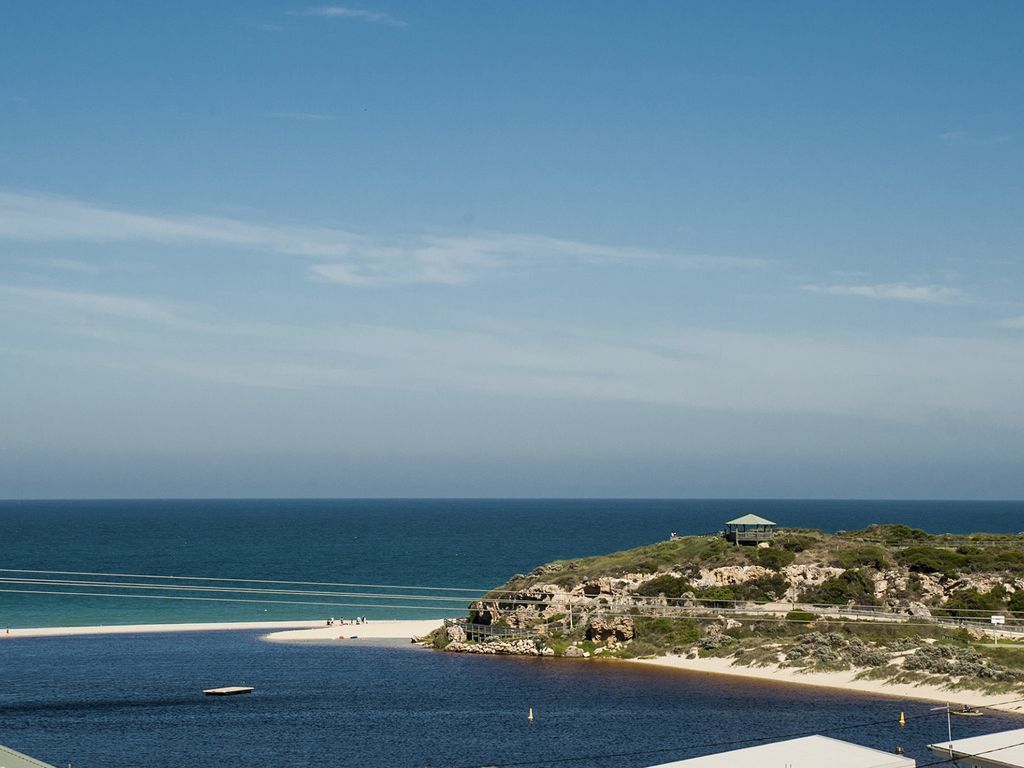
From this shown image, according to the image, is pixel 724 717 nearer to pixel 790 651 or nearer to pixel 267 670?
pixel 790 651

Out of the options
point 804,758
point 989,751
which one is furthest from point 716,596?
point 989,751

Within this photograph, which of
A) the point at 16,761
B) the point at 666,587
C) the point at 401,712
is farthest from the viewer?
the point at 666,587

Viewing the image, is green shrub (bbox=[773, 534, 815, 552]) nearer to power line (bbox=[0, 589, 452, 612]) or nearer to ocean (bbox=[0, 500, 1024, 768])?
ocean (bbox=[0, 500, 1024, 768])

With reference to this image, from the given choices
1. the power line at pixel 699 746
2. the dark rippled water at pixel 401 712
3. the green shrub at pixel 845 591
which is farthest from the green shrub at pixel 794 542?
the power line at pixel 699 746

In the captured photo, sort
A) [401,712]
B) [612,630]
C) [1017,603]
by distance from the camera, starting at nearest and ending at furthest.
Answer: [401,712]
[1017,603]
[612,630]

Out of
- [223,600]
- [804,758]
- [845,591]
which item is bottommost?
[223,600]

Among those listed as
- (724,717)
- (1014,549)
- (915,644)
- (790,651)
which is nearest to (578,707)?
(724,717)

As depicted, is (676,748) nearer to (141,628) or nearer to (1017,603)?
(1017,603)

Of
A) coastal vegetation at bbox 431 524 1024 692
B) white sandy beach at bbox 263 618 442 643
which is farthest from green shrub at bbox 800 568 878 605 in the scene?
white sandy beach at bbox 263 618 442 643
